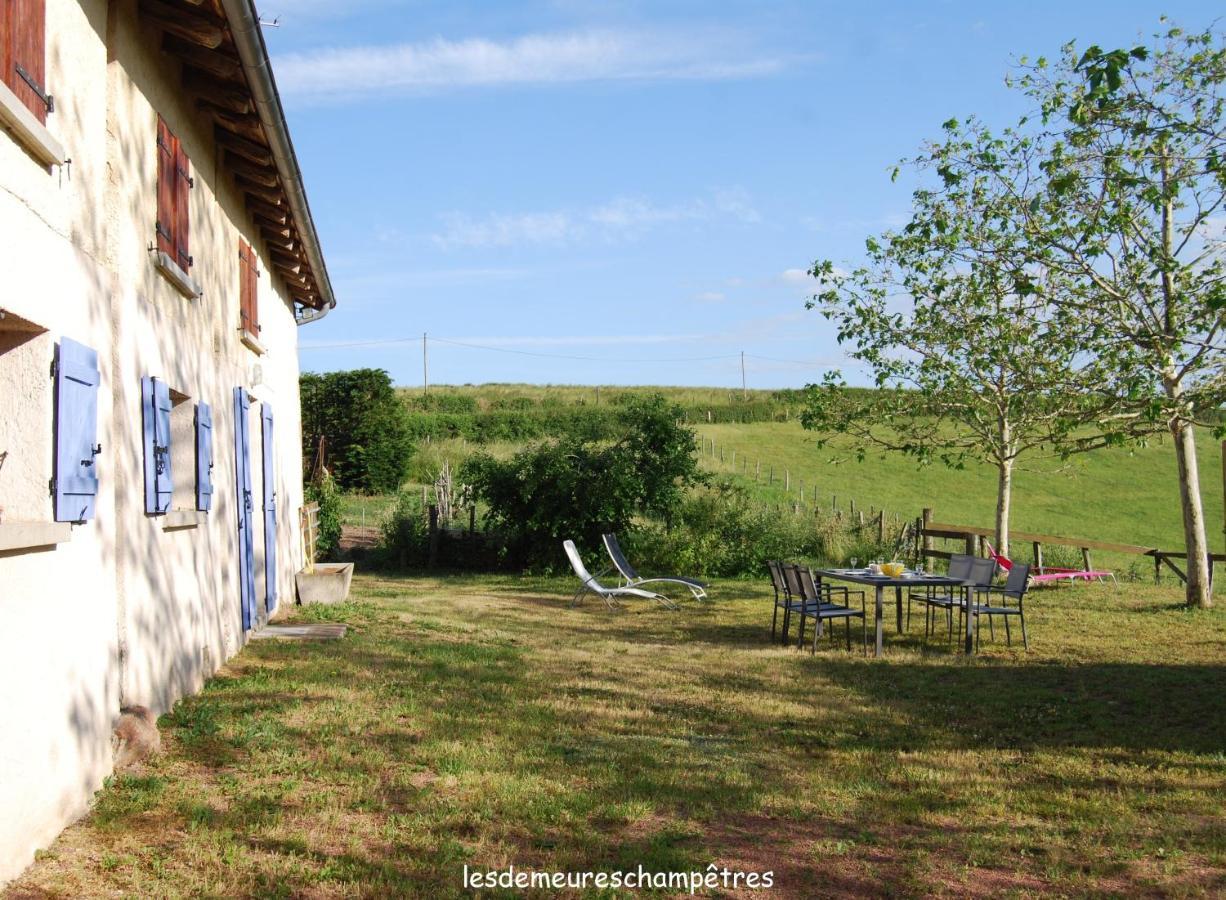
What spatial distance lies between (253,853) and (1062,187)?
261 inches

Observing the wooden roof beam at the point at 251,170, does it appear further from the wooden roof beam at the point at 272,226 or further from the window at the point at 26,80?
the window at the point at 26,80

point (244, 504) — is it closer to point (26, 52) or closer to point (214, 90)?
point (214, 90)

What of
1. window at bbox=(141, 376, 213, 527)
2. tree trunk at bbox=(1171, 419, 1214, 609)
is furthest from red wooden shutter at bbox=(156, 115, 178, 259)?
tree trunk at bbox=(1171, 419, 1214, 609)

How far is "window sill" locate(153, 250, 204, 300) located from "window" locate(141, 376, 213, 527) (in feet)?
2.10

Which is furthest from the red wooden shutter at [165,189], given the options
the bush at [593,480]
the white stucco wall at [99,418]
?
the bush at [593,480]

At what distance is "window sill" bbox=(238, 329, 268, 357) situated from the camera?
352 inches

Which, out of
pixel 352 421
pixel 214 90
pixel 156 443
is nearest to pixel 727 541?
pixel 352 421

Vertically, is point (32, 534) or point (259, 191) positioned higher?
point (259, 191)

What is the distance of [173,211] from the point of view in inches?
249

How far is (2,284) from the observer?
3492 mm

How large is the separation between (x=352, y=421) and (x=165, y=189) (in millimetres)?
19931

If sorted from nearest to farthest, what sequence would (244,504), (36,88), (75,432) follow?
(36,88) → (75,432) → (244,504)

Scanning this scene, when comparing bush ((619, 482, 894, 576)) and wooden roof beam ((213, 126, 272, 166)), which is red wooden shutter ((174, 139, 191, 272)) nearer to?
wooden roof beam ((213, 126, 272, 166))

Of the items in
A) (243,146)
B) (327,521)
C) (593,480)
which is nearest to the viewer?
(243,146)
